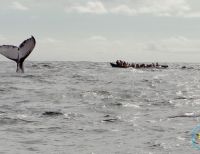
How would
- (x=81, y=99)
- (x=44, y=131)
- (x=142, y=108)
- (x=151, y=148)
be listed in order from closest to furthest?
1. (x=151, y=148)
2. (x=44, y=131)
3. (x=142, y=108)
4. (x=81, y=99)

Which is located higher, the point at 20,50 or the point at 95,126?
the point at 20,50

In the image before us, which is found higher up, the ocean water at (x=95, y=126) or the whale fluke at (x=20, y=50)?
the whale fluke at (x=20, y=50)

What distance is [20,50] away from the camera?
1666cm

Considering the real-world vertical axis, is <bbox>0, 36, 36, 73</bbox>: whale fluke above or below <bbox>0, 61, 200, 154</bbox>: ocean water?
above

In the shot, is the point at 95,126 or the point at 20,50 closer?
the point at 20,50

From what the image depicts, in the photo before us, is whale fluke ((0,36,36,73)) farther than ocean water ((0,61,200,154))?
Yes

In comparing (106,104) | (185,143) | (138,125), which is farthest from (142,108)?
(185,143)

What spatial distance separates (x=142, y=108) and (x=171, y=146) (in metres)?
9.48

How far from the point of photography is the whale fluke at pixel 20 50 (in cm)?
1639

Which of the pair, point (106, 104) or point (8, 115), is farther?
point (106, 104)

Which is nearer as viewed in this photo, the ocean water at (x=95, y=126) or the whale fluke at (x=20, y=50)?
the ocean water at (x=95, y=126)

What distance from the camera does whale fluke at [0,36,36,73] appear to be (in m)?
16.4

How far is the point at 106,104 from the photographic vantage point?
80.3ft

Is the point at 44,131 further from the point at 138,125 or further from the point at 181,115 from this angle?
the point at 181,115
